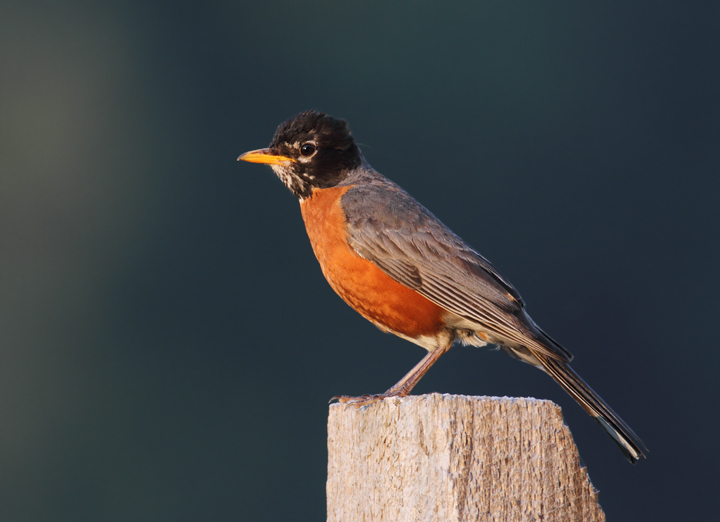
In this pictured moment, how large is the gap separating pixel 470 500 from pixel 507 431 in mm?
226

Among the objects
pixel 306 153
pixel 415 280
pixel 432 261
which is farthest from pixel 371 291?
pixel 306 153

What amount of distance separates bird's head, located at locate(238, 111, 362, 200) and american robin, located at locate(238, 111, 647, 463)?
4.4 inches

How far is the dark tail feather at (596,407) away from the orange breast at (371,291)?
61 centimetres

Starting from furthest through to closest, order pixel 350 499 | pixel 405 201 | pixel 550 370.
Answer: pixel 405 201 → pixel 550 370 → pixel 350 499

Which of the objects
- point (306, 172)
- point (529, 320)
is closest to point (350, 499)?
point (529, 320)

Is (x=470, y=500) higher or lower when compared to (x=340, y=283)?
lower

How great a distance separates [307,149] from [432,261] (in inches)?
43.5

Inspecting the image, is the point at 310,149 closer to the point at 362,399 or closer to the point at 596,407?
the point at 362,399

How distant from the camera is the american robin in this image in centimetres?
342

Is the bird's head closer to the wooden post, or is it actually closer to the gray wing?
the gray wing

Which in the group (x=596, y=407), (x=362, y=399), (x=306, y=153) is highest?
(x=306, y=153)

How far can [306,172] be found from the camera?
4.28 meters

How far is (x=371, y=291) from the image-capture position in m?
3.58

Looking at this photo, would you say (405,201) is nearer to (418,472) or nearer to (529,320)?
(529,320)
